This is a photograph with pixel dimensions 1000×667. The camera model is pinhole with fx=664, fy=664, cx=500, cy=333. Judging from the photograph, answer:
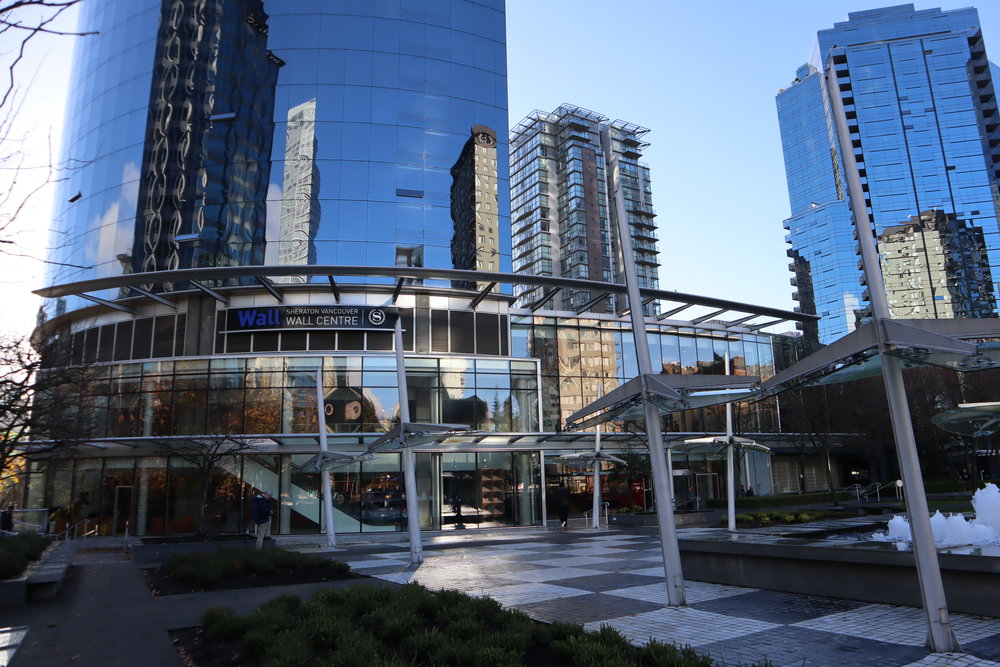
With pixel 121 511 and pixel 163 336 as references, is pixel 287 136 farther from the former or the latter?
pixel 121 511

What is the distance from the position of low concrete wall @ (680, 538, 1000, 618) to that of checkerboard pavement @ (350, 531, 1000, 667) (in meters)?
0.20

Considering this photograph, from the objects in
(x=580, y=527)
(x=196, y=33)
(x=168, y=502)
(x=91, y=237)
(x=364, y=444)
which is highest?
(x=196, y=33)

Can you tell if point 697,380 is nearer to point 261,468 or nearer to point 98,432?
point 261,468

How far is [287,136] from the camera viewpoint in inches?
1533

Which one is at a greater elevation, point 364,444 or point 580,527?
point 364,444

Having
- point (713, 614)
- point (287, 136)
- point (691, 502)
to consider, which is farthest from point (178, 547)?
point (691, 502)

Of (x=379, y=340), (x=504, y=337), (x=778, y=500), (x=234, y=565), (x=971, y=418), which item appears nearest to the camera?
(x=971, y=418)

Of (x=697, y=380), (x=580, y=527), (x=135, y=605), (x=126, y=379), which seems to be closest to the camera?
(x=697, y=380)

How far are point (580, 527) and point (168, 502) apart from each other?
69.5ft

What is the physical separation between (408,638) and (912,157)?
149564 mm

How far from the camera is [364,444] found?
114ft

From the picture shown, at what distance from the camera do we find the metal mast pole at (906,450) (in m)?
7.30

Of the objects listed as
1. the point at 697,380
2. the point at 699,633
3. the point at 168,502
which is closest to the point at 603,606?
the point at 699,633

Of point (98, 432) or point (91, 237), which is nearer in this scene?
point (98, 432)
